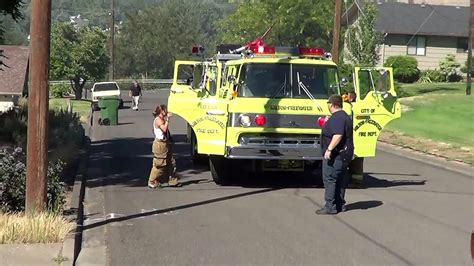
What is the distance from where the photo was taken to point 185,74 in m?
18.8

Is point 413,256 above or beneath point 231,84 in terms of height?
beneath

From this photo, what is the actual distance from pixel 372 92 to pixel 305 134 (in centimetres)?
165

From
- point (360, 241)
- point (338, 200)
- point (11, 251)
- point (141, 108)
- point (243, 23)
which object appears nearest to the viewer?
point (11, 251)

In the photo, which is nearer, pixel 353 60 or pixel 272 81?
pixel 272 81

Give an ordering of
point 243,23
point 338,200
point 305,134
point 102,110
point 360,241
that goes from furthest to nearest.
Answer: point 243,23, point 102,110, point 305,134, point 338,200, point 360,241

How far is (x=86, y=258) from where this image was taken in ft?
28.0

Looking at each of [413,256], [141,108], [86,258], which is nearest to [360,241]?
[413,256]

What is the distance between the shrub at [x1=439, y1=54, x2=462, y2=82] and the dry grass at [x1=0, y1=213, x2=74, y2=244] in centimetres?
4747

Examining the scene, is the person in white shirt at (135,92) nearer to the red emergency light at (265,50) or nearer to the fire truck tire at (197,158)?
the fire truck tire at (197,158)

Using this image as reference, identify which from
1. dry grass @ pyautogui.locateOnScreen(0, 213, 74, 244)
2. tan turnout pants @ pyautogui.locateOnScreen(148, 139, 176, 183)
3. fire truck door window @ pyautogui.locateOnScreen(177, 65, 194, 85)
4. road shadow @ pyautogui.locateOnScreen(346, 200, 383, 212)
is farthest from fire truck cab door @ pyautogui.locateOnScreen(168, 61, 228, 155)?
dry grass @ pyautogui.locateOnScreen(0, 213, 74, 244)

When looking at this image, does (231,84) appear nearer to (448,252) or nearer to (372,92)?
(372,92)

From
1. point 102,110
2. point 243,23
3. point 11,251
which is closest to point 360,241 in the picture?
point 11,251

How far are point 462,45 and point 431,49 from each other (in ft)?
8.17

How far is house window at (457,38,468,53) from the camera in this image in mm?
56969
